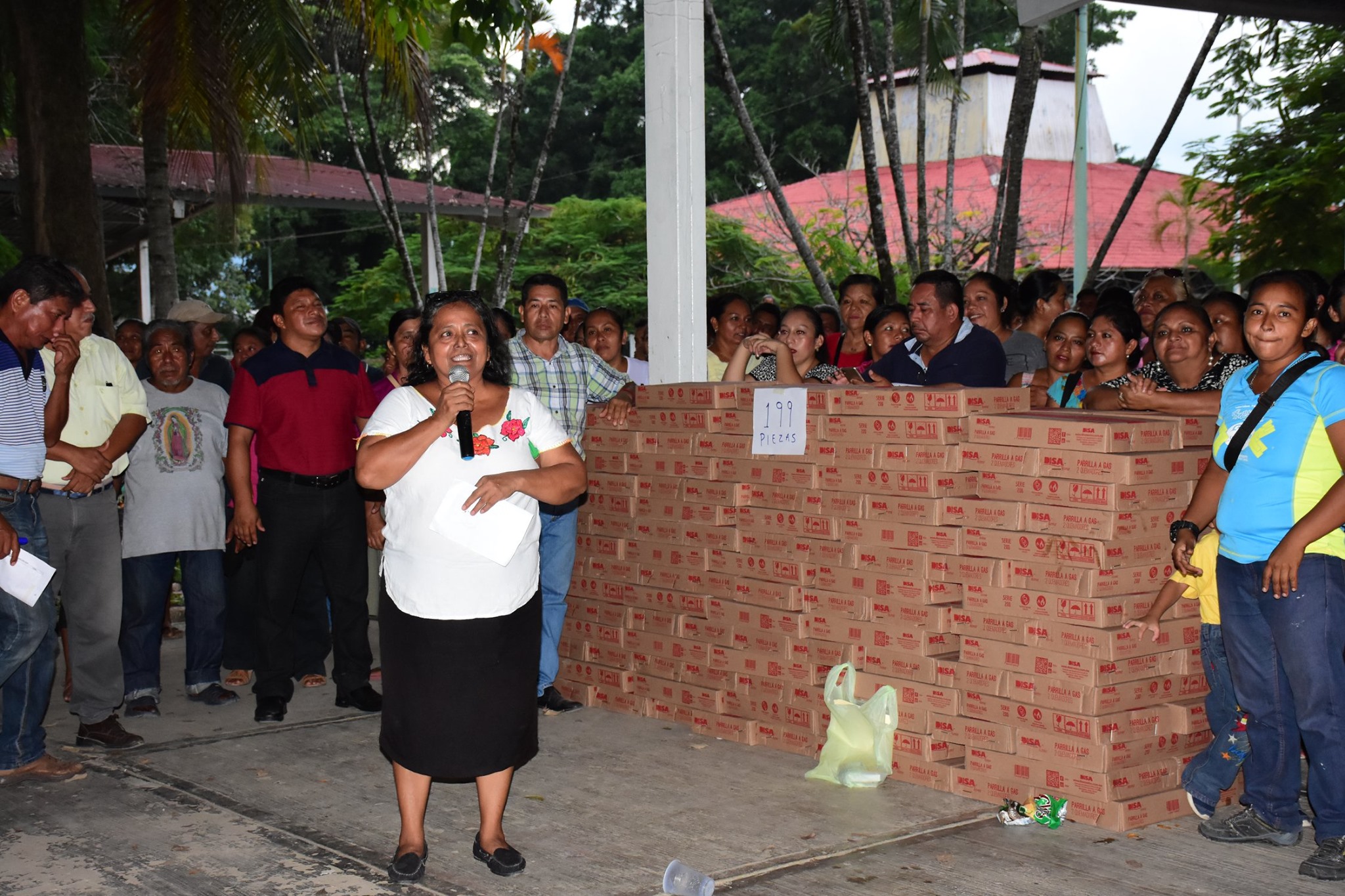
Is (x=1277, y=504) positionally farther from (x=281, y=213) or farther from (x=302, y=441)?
(x=281, y=213)

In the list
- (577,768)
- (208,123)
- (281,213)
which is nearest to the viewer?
(577,768)

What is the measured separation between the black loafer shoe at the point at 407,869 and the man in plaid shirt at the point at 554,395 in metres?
2.17

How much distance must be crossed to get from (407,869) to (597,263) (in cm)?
2203

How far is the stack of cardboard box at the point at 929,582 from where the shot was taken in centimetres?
480

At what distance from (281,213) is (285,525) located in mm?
29898

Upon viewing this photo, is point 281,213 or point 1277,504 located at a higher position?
point 281,213

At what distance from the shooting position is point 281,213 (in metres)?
34.4

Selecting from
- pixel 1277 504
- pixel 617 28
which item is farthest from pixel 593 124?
pixel 1277 504

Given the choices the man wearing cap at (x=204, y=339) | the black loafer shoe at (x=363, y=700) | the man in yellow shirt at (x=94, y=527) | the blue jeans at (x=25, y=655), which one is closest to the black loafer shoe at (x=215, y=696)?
the black loafer shoe at (x=363, y=700)

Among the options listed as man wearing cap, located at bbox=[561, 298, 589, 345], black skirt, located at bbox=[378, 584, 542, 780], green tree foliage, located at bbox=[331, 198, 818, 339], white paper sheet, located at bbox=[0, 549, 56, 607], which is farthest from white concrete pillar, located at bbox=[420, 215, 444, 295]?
black skirt, located at bbox=[378, 584, 542, 780]

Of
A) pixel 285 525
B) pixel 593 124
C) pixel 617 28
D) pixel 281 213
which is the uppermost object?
pixel 617 28

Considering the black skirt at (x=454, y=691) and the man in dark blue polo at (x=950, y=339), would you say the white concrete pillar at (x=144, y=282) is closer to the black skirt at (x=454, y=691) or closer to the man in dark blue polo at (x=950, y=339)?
the man in dark blue polo at (x=950, y=339)

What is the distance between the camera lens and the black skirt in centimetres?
416

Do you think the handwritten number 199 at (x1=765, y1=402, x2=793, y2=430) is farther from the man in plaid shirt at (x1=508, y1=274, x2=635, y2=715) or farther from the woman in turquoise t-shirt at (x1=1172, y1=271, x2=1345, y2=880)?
the woman in turquoise t-shirt at (x1=1172, y1=271, x2=1345, y2=880)
